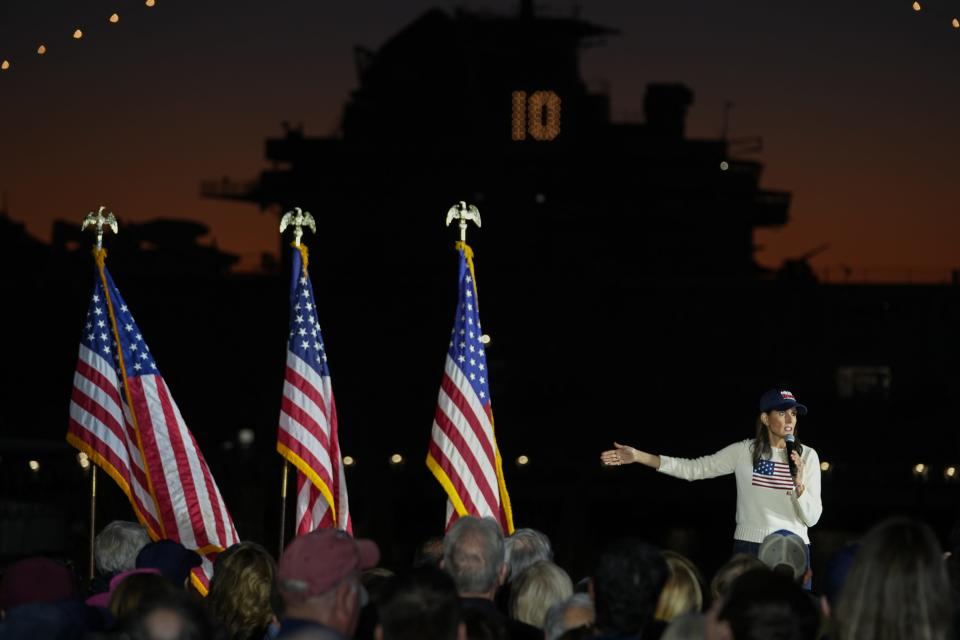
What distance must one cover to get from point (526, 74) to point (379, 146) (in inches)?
260

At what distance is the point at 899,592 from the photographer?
5750mm

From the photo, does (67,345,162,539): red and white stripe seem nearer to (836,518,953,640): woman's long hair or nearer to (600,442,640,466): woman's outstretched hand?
(600,442,640,466): woman's outstretched hand

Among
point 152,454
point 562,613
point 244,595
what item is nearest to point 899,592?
point 562,613

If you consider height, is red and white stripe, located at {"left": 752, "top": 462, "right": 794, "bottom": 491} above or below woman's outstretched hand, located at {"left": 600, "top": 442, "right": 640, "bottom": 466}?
below

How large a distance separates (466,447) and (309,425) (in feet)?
4.23

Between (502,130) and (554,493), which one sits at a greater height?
(502,130)

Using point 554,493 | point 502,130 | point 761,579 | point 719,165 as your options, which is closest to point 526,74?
point 502,130

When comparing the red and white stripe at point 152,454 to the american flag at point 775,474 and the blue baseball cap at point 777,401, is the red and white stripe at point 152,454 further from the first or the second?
the blue baseball cap at point 777,401

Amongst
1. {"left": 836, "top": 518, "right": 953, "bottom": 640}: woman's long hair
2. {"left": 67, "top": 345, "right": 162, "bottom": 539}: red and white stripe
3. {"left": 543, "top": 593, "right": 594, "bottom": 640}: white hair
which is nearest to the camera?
{"left": 836, "top": 518, "right": 953, "bottom": 640}: woman's long hair

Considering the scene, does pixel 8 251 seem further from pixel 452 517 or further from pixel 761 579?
pixel 761 579

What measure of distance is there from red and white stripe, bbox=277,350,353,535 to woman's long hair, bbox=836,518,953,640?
848 cm

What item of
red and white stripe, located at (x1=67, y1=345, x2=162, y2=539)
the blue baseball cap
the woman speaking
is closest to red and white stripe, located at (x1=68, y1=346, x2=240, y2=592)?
red and white stripe, located at (x1=67, y1=345, x2=162, y2=539)

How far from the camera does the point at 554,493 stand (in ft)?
179

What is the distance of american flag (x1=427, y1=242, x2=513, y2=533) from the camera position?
13922 millimetres
